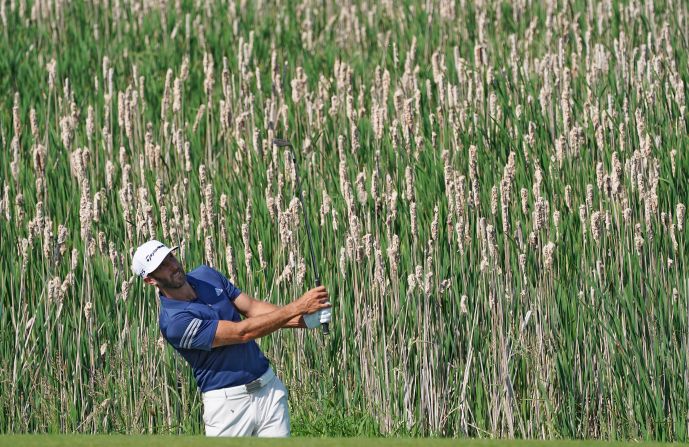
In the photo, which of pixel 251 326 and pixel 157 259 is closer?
pixel 251 326

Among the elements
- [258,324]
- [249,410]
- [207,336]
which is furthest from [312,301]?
[249,410]

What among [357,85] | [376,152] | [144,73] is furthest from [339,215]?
[144,73]

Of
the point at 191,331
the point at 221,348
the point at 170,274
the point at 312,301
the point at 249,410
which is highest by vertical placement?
the point at 170,274

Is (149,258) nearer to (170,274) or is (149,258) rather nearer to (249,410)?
(170,274)

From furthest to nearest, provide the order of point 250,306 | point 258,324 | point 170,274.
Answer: point 250,306
point 170,274
point 258,324

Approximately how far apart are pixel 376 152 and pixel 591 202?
1.84 metres

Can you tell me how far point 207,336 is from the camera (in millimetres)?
6340

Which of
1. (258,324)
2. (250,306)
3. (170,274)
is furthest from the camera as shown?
(250,306)

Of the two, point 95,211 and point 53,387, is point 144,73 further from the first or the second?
point 53,387

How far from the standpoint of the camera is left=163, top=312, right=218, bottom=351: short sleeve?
20.8 feet

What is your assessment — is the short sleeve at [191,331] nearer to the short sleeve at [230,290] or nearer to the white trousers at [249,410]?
the white trousers at [249,410]

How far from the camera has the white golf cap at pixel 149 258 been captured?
21.3ft

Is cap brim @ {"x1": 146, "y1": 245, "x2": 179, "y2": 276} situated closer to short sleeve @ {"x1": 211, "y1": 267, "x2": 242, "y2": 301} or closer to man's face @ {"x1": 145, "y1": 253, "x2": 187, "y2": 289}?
man's face @ {"x1": 145, "y1": 253, "x2": 187, "y2": 289}

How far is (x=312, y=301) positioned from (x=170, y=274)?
78 cm
